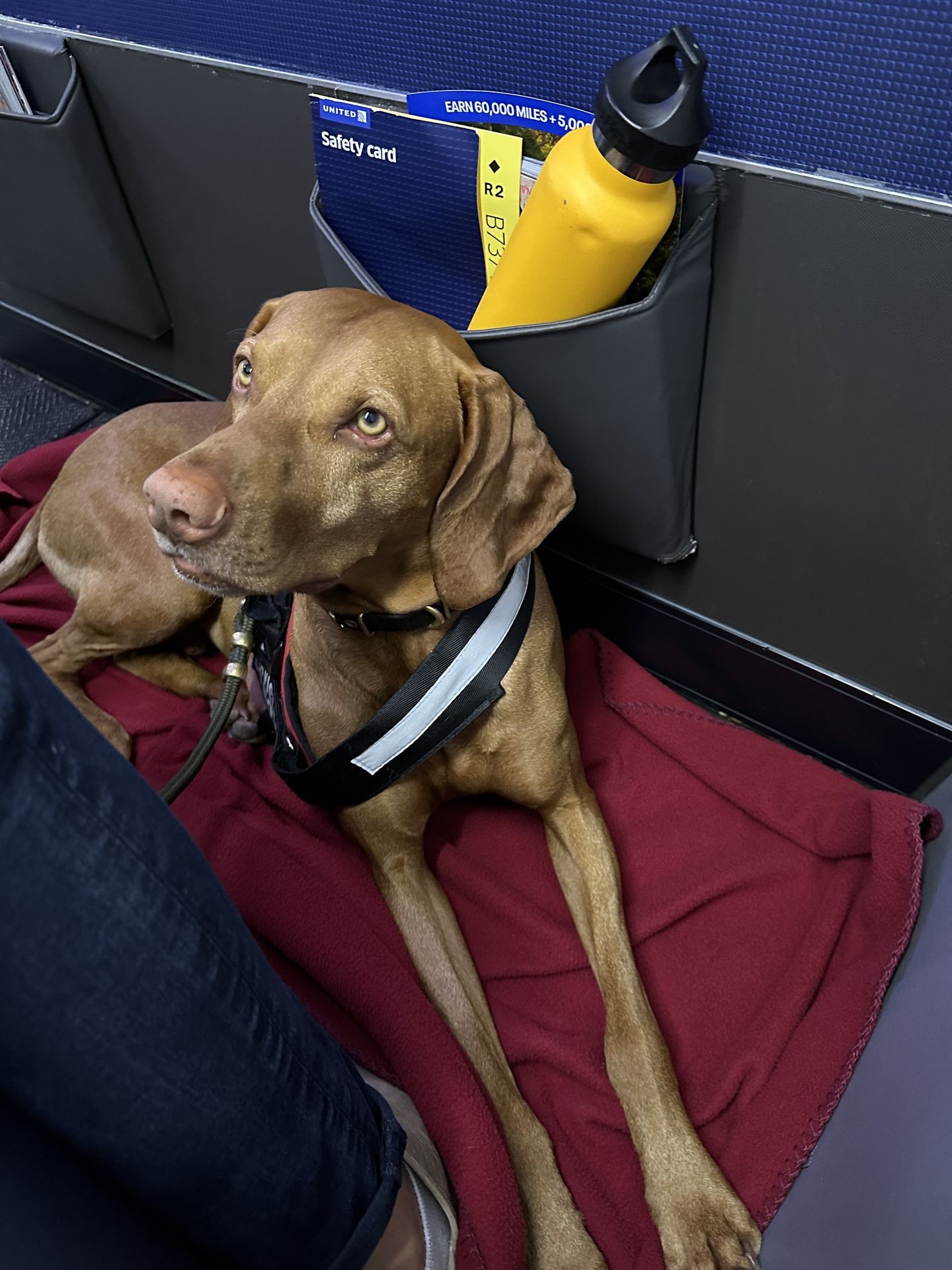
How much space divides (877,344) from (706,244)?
0.31m

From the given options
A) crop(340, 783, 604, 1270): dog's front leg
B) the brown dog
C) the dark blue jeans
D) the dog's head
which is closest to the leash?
the brown dog

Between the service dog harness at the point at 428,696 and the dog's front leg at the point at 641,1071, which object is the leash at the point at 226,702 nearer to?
the service dog harness at the point at 428,696

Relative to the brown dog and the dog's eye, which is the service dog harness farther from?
the dog's eye

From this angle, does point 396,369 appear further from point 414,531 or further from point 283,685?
point 283,685

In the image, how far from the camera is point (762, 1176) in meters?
1.52

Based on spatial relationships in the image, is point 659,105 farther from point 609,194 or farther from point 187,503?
point 187,503

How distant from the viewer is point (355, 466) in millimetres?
1265

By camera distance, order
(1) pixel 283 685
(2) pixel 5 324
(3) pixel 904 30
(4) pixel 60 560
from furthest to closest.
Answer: (2) pixel 5 324 < (4) pixel 60 560 < (1) pixel 283 685 < (3) pixel 904 30

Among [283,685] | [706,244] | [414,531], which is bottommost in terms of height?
[283,685]

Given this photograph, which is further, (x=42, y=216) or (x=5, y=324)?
(x=5, y=324)

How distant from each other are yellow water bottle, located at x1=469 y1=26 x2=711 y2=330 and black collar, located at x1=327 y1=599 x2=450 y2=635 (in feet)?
1.74

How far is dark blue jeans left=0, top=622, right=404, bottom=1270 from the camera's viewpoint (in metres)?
0.88

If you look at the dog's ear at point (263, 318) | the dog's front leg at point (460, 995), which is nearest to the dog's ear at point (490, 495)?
the dog's ear at point (263, 318)

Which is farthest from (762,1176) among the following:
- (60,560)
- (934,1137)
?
(60,560)
